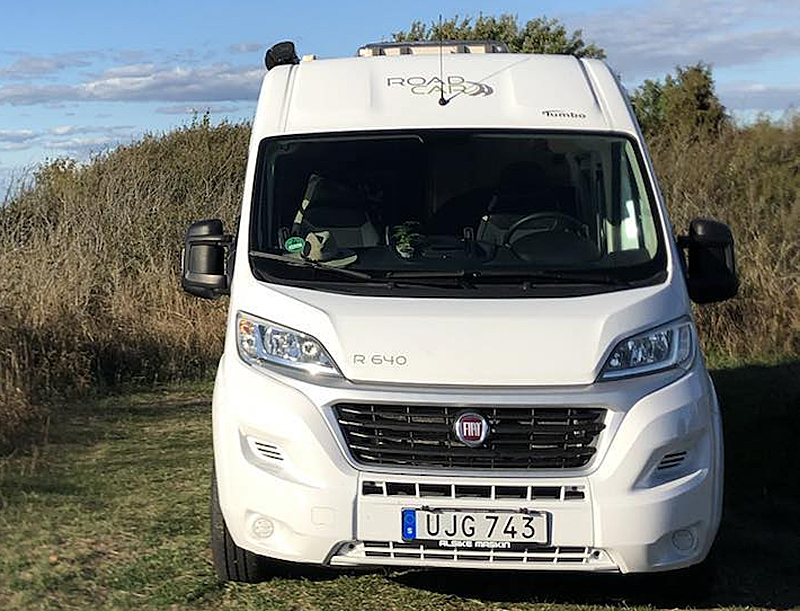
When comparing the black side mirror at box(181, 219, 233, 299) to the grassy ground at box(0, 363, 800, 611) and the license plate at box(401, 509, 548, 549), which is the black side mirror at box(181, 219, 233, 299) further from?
the license plate at box(401, 509, 548, 549)

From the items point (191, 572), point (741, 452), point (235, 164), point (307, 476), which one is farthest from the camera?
point (235, 164)

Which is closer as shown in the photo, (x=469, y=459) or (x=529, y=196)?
(x=469, y=459)

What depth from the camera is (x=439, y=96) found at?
18.2 feet

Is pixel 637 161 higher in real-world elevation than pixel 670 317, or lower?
higher

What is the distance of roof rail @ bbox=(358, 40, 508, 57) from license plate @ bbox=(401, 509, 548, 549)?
3.34 metres

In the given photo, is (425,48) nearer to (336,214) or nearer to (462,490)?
(336,214)

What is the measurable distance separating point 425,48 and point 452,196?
1847 mm

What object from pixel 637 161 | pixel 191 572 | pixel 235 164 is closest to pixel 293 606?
pixel 191 572

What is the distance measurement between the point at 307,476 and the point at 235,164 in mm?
15085

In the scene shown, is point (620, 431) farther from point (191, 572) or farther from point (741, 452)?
point (741, 452)

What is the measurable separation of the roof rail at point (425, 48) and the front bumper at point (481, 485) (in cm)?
305

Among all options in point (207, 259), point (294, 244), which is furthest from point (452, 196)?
point (207, 259)

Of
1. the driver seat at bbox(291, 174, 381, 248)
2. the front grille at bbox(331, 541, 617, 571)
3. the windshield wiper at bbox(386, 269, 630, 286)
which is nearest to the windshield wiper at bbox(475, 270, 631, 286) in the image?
the windshield wiper at bbox(386, 269, 630, 286)

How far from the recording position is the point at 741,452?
7844mm
